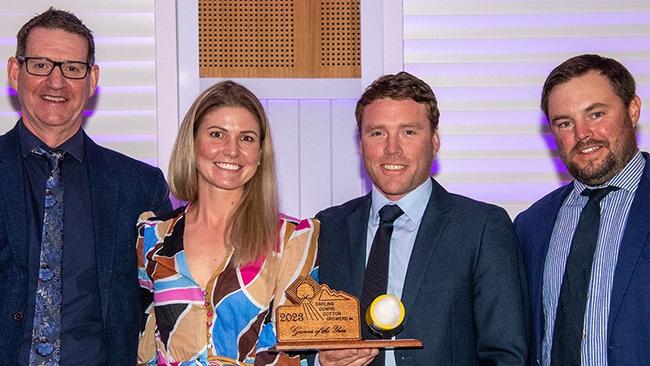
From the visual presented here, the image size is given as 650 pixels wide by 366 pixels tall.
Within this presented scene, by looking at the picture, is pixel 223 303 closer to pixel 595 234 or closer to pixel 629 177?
pixel 595 234

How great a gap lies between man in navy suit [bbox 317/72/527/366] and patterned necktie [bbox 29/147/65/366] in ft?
3.05

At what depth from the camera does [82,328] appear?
3.40 meters

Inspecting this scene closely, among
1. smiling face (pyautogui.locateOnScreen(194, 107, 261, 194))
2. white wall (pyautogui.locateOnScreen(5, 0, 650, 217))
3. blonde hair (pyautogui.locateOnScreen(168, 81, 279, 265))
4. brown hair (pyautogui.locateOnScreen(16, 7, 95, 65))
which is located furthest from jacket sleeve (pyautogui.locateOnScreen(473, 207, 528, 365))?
brown hair (pyautogui.locateOnScreen(16, 7, 95, 65))

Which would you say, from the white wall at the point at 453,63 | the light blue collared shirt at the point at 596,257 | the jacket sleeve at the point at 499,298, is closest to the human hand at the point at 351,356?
the jacket sleeve at the point at 499,298

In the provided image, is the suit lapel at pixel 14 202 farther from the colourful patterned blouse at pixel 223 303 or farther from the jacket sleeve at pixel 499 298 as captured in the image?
the jacket sleeve at pixel 499 298

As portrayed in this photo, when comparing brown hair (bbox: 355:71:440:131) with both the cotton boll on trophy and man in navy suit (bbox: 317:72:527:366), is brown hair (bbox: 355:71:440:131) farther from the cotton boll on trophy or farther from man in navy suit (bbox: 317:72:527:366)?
the cotton boll on trophy

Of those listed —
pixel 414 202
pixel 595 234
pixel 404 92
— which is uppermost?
pixel 404 92

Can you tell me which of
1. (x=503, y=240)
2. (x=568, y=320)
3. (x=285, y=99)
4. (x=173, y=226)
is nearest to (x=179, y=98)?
(x=285, y=99)

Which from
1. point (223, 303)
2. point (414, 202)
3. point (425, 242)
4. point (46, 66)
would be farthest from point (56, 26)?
point (425, 242)

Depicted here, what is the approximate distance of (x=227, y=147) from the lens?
340 centimetres

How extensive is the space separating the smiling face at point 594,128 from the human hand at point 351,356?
3.21 ft

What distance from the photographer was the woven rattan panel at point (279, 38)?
4.91 metres

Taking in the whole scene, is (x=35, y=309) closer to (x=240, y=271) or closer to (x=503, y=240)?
(x=240, y=271)

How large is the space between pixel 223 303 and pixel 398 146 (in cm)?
80
